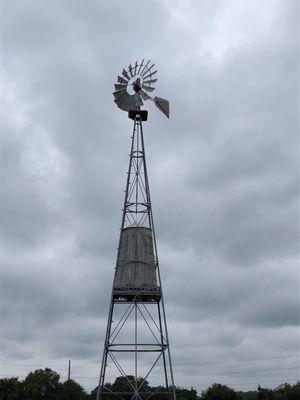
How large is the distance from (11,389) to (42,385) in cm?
617

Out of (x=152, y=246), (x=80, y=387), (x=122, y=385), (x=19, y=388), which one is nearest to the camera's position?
(x=152, y=246)

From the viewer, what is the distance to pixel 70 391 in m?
103

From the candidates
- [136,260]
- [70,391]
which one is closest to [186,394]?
[70,391]

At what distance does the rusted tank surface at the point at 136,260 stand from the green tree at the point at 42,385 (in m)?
57.2

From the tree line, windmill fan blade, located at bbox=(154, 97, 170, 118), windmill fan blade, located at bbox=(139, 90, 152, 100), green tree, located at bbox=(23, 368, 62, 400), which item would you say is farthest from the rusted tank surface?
green tree, located at bbox=(23, 368, 62, 400)

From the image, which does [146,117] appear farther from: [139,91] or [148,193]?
[148,193]

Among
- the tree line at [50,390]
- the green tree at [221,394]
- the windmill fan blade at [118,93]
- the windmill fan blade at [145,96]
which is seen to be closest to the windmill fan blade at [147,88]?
the windmill fan blade at [145,96]

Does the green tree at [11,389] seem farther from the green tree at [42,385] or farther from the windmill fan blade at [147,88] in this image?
the windmill fan blade at [147,88]

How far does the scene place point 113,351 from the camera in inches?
2042

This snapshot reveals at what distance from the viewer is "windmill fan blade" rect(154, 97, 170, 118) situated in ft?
187

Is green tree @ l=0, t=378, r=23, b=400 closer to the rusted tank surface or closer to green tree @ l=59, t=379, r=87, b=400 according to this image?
green tree @ l=59, t=379, r=87, b=400

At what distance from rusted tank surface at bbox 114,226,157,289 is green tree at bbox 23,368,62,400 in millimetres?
57198

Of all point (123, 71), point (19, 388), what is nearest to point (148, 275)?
point (123, 71)

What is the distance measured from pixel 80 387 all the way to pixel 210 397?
24782 millimetres
